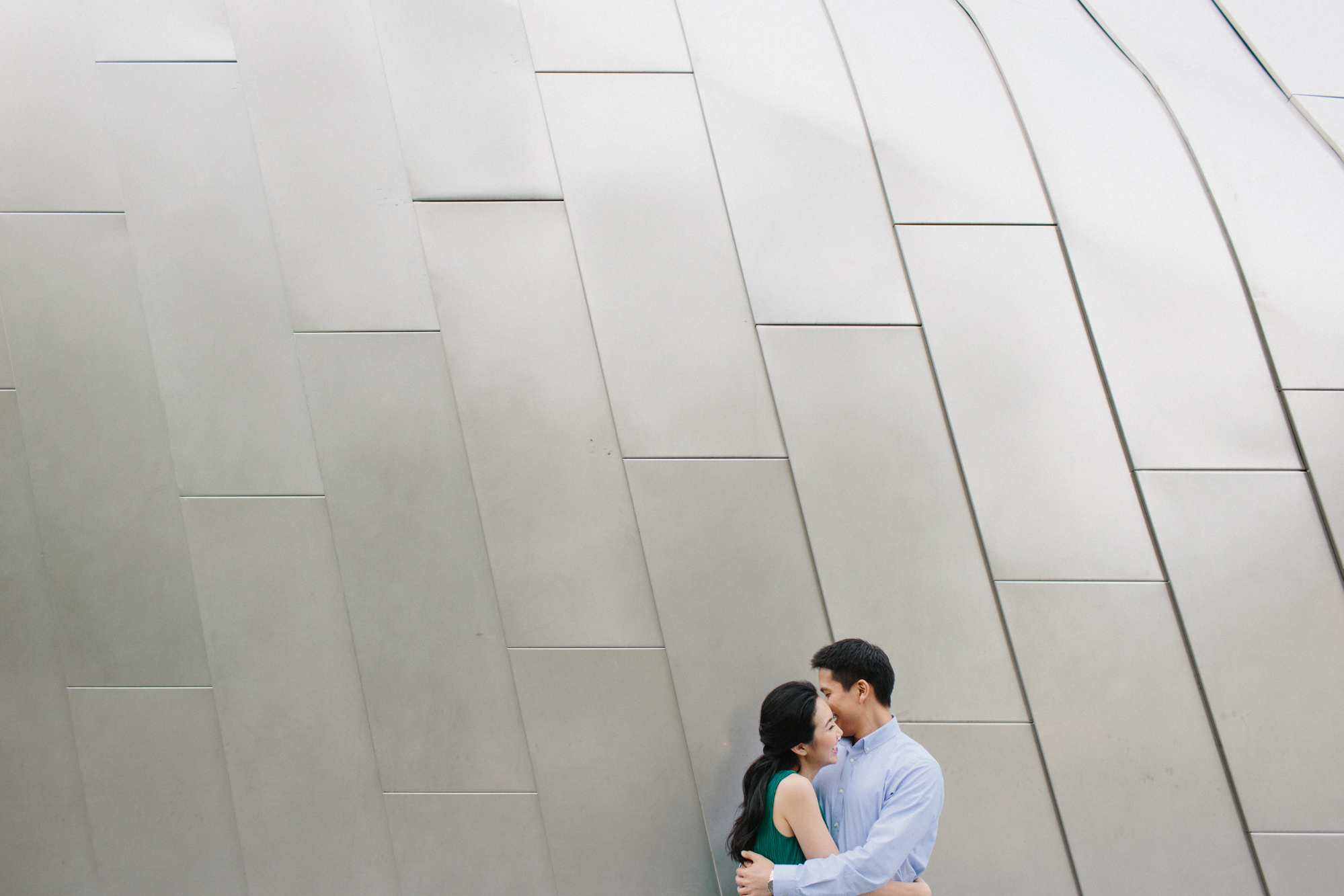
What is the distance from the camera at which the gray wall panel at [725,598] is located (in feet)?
11.7

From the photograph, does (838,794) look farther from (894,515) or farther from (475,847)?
(475,847)

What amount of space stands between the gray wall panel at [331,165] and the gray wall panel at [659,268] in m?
0.83

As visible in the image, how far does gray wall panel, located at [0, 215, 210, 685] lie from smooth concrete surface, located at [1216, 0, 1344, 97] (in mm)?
5755

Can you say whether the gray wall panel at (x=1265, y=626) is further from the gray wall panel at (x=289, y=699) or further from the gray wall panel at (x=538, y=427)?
the gray wall panel at (x=289, y=699)

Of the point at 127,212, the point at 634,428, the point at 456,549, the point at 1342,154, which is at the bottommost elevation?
the point at 456,549

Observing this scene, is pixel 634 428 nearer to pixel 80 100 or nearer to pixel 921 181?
pixel 921 181

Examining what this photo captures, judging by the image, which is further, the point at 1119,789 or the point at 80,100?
the point at 80,100

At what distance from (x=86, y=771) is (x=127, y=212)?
8.68ft

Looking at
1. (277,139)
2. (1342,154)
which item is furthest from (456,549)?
(1342,154)

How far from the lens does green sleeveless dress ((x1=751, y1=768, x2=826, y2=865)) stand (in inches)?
117

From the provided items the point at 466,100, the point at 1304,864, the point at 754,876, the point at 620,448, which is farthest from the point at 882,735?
the point at 466,100

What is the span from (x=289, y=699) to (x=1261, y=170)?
5.31m

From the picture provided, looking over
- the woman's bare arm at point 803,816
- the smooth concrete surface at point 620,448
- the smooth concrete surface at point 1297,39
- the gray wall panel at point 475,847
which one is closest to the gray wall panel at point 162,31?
the smooth concrete surface at point 620,448

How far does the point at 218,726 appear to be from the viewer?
3.65 m
